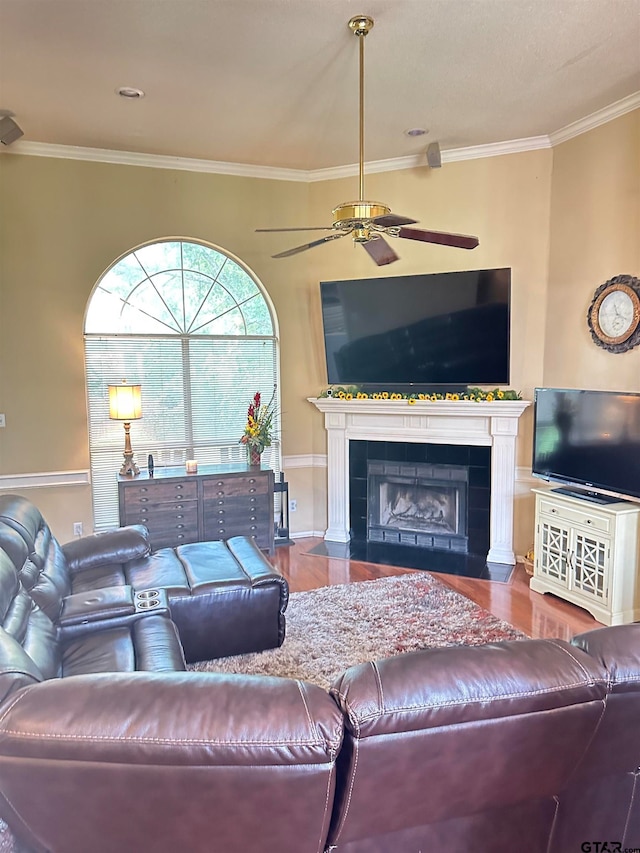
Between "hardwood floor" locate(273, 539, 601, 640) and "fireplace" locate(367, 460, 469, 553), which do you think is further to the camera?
"fireplace" locate(367, 460, 469, 553)

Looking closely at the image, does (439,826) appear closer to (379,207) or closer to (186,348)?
(379,207)

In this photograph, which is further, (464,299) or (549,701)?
(464,299)

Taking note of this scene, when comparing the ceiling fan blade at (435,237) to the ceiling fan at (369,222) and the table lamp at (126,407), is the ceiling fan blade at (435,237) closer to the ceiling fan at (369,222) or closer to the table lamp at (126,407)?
the ceiling fan at (369,222)

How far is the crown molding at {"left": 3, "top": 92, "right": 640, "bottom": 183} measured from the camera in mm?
4137

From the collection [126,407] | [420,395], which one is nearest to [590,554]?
[420,395]

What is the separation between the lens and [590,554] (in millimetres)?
3738

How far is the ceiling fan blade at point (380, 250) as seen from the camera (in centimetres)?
318

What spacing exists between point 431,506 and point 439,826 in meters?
3.90

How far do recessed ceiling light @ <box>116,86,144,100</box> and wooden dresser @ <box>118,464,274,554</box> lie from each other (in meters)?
2.74

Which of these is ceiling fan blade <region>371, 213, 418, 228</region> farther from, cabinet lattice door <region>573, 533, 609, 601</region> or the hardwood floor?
the hardwood floor

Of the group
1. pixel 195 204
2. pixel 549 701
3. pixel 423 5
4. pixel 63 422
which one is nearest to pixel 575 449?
pixel 423 5

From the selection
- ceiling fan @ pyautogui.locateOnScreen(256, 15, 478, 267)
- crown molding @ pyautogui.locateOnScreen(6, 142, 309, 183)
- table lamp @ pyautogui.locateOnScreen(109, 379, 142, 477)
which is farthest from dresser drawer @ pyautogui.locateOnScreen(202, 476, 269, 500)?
crown molding @ pyautogui.locateOnScreen(6, 142, 309, 183)

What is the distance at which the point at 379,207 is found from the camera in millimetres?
2713

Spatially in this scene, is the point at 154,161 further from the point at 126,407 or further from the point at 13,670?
the point at 13,670
